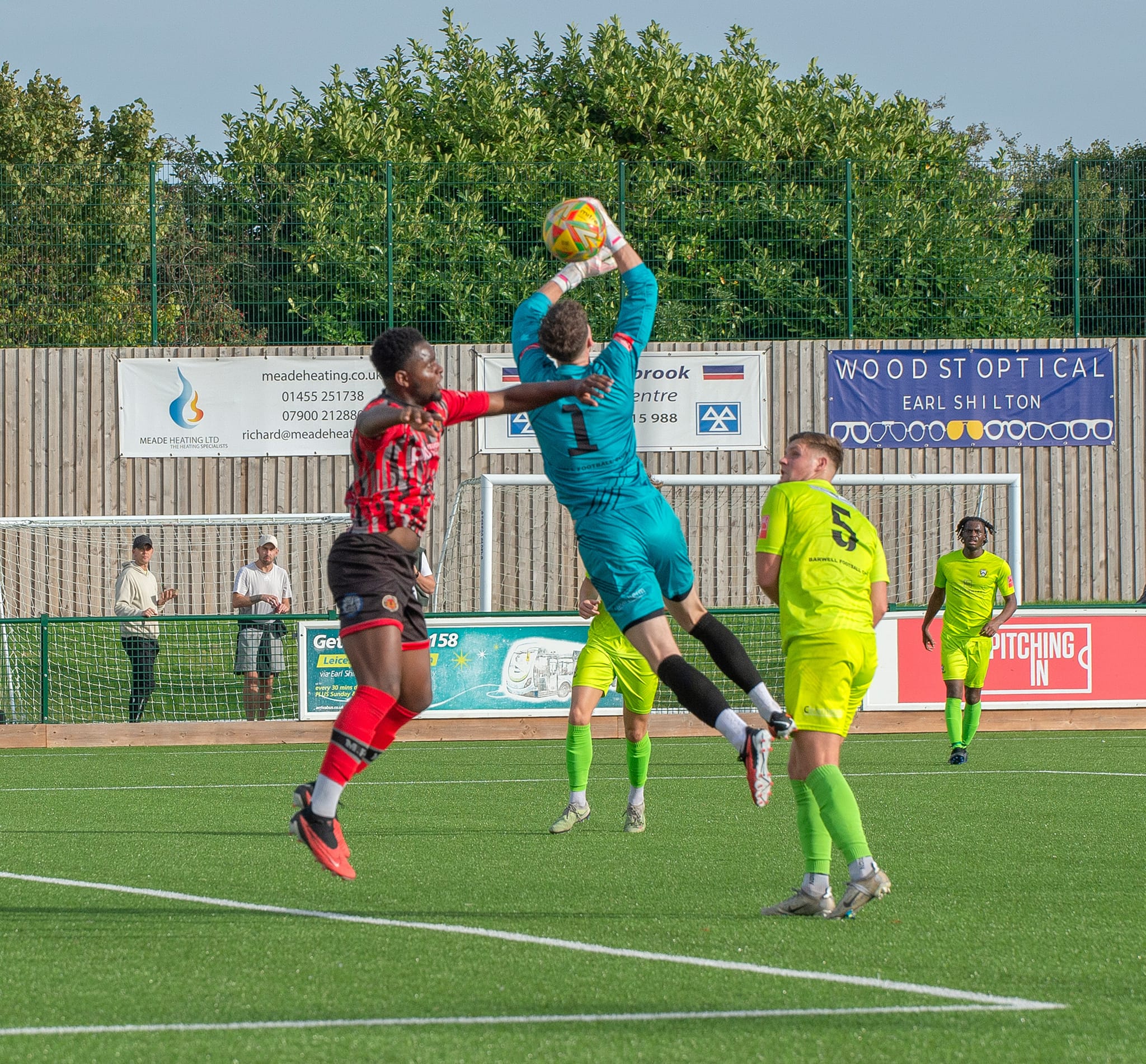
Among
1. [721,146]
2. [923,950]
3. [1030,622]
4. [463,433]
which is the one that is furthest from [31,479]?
[923,950]

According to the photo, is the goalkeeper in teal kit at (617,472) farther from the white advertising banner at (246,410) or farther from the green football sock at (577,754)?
the white advertising banner at (246,410)

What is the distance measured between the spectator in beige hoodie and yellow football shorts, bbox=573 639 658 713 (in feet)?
26.2

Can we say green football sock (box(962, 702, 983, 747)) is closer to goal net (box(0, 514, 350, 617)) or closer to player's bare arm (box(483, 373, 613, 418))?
player's bare arm (box(483, 373, 613, 418))

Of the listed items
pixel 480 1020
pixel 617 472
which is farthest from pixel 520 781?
pixel 480 1020

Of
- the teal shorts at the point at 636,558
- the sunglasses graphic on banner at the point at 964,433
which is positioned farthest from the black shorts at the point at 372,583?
the sunglasses graphic on banner at the point at 964,433

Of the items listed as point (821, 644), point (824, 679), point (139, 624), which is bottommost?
point (139, 624)

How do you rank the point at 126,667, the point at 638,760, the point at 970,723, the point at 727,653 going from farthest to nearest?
the point at 126,667 < the point at 970,723 < the point at 638,760 < the point at 727,653

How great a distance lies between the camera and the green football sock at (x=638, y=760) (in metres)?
8.70

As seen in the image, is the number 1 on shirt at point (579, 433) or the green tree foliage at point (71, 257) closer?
the number 1 on shirt at point (579, 433)

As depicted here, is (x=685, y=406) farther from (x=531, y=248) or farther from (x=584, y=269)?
(x=584, y=269)

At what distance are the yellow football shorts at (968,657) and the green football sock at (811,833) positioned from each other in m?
8.22

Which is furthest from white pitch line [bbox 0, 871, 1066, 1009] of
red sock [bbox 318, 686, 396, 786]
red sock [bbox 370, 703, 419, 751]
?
red sock [bbox 370, 703, 419, 751]

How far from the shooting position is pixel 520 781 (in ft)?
38.0

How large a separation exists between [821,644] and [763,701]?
74 cm
